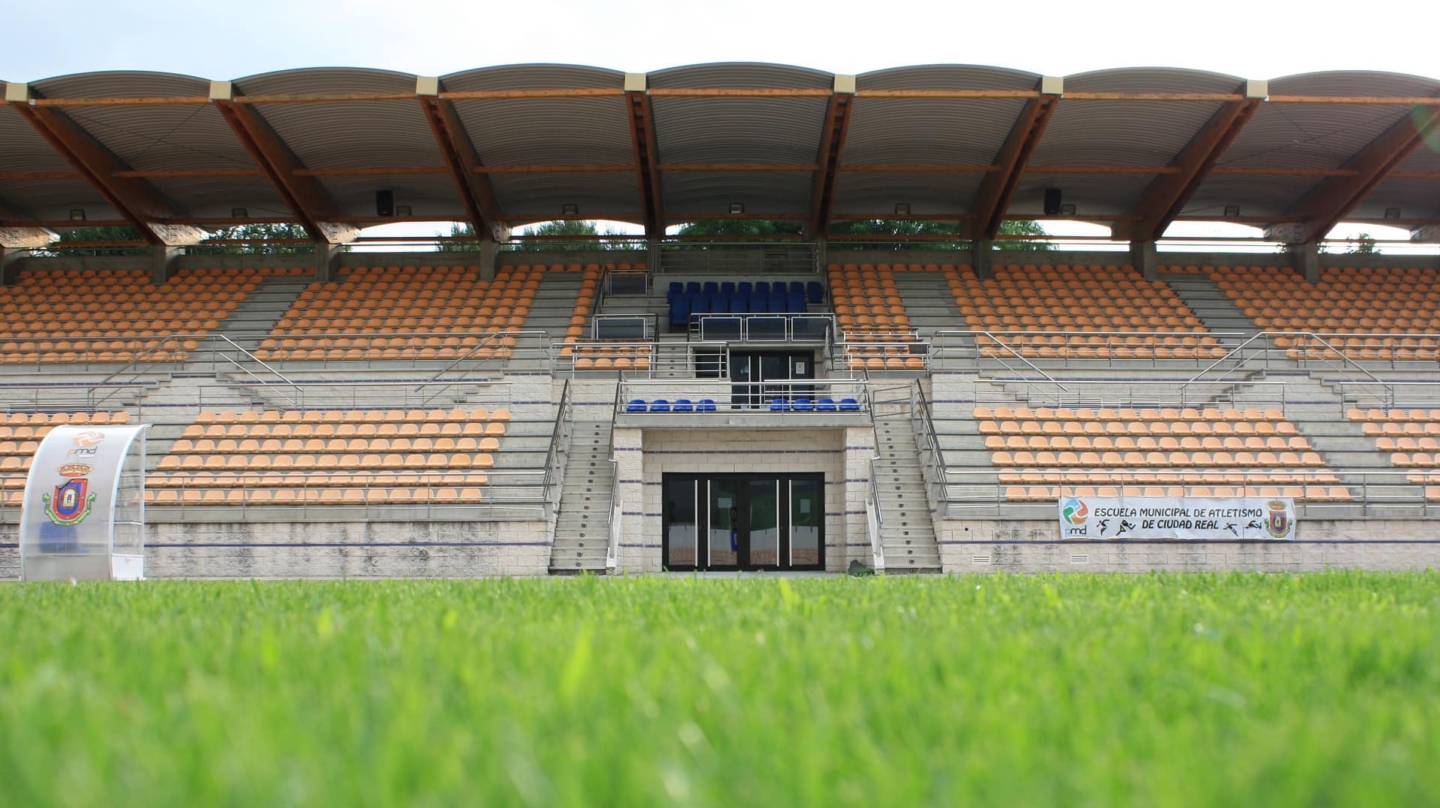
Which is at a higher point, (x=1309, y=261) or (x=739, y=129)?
(x=739, y=129)

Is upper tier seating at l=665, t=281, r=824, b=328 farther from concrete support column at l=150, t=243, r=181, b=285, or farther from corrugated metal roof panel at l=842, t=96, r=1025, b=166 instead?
concrete support column at l=150, t=243, r=181, b=285

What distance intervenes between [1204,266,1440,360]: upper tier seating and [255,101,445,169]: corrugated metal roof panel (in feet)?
72.3

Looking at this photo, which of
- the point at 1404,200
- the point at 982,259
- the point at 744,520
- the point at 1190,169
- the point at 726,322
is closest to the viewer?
the point at 744,520

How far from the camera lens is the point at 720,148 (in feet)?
95.3

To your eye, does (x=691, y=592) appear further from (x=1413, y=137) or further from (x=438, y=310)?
(x=1413, y=137)

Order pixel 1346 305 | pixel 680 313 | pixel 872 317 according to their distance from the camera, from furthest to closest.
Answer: pixel 1346 305 < pixel 680 313 < pixel 872 317

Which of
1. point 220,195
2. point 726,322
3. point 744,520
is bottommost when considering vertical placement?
point 744,520

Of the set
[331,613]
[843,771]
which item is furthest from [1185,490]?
[843,771]

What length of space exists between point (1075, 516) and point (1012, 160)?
11.9 meters

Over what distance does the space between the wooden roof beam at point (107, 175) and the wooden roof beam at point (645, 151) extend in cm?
1335

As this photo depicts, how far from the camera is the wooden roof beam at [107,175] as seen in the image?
2578cm

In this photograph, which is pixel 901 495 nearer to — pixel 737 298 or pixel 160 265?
pixel 737 298

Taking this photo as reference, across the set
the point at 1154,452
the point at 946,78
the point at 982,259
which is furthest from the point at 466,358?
the point at 982,259

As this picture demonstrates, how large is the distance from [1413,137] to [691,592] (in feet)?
92.4
